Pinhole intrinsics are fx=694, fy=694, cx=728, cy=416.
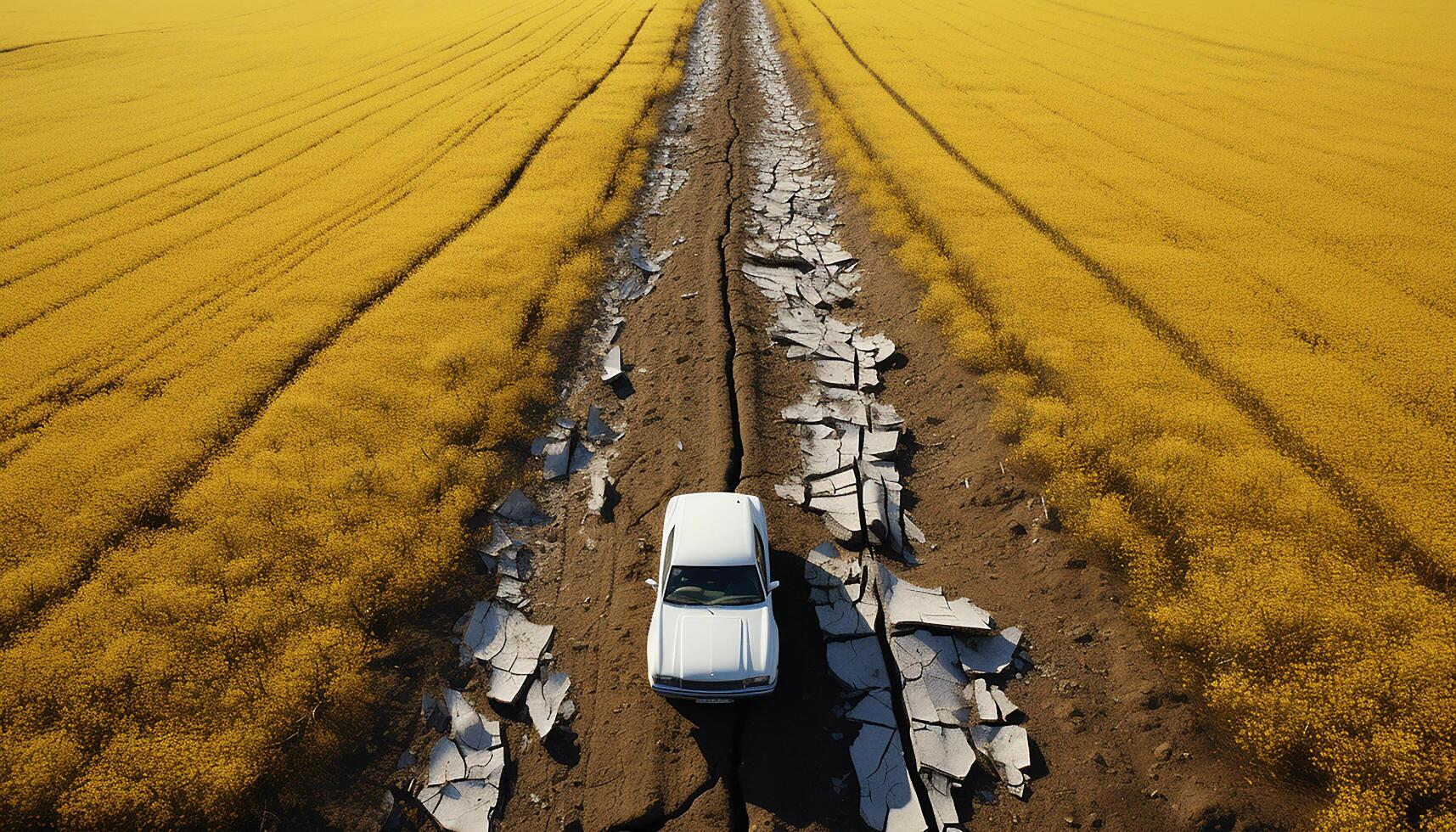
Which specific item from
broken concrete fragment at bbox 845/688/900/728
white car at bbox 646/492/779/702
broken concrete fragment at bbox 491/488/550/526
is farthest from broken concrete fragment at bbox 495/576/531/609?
broken concrete fragment at bbox 845/688/900/728

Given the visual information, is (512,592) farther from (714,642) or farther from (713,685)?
(713,685)

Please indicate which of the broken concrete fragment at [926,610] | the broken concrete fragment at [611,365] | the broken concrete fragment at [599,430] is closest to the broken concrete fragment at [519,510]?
the broken concrete fragment at [599,430]

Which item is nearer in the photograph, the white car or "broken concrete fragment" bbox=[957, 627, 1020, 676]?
the white car

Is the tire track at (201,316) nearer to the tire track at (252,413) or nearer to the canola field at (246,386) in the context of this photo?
the canola field at (246,386)

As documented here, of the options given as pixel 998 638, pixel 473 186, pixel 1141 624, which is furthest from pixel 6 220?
pixel 1141 624

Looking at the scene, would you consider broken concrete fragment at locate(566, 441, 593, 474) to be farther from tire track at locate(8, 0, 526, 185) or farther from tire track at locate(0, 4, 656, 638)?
tire track at locate(8, 0, 526, 185)

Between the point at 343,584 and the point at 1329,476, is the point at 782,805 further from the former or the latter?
the point at 1329,476
